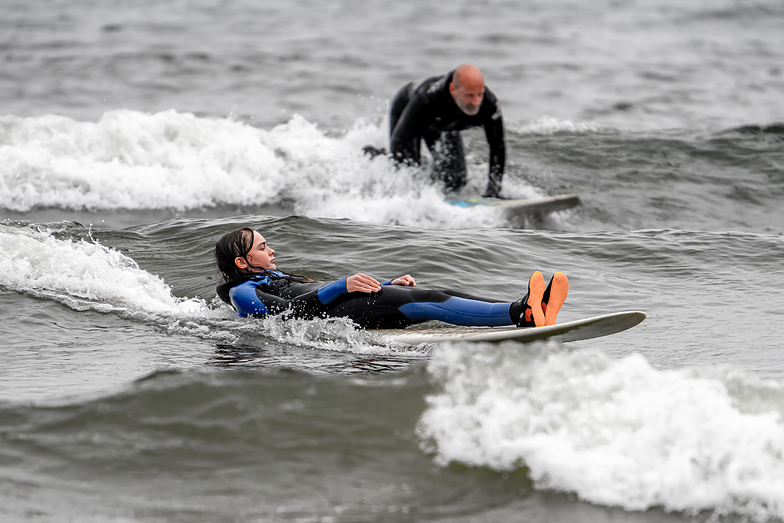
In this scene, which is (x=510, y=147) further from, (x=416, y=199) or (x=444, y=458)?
(x=444, y=458)

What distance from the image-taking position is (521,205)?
10.1 meters

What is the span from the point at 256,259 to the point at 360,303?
92cm

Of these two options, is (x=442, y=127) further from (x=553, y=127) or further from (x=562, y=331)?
(x=562, y=331)

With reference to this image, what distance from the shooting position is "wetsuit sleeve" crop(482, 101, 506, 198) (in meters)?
10.0

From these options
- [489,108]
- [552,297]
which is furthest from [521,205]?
[552,297]

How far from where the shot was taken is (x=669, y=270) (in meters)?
7.95

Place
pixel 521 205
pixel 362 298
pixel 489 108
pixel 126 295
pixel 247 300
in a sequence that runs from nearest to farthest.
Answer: pixel 362 298 < pixel 247 300 < pixel 126 295 < pixel 489 108 < pixel 521 205

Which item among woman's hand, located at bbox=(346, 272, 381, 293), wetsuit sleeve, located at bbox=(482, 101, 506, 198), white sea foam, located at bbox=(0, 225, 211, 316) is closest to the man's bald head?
wetsuit sleeve, located at bbox=(482, 101, 506, 198)

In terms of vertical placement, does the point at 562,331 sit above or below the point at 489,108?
below

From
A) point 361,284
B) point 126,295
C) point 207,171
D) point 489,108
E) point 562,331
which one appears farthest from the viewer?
point 207,171

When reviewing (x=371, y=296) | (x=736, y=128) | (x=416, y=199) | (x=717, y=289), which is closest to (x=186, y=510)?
(x=371, y=296)

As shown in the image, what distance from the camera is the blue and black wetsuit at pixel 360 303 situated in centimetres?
515

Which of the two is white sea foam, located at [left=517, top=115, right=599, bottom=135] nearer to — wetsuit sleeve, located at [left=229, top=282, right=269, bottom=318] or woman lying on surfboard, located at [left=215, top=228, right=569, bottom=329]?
woman lying on surfboard, located at [left=215, top=228, right=569, bottom=329]

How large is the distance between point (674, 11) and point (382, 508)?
29052mm
